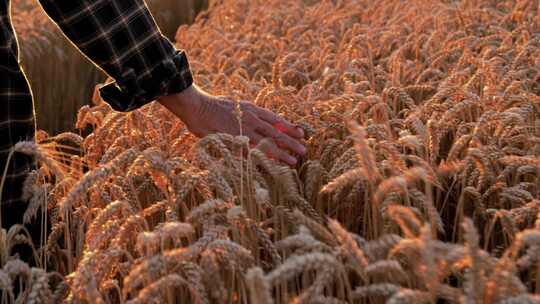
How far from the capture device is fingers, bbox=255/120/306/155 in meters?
2.21

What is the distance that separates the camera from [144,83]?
2.24m

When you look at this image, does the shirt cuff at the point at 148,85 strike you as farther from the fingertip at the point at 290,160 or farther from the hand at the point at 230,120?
the fingertip at the point at 290,160

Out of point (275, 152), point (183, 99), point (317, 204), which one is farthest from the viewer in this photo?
point (183, 99)

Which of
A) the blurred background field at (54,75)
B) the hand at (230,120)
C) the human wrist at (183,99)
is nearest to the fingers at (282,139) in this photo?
the hand at (230,120)

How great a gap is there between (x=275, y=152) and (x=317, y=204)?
0.89 feet

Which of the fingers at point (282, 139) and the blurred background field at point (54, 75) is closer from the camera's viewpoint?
the fingers at point (282, 139)

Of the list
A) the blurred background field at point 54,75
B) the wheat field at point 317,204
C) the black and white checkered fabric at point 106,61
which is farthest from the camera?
the blurred background field at point 54,75

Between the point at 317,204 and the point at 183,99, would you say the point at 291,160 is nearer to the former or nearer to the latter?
the point at 317,204

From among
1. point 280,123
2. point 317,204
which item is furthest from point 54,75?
point 317,204

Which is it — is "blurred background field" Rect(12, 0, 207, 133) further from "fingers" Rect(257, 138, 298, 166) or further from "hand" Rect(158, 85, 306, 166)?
"fingers" Rect(257, 138, 298, 166)

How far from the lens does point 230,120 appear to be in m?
2.30

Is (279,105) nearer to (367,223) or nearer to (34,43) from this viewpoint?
(367,223)

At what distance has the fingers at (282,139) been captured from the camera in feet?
7.26

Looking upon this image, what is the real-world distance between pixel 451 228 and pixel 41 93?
153 inches
